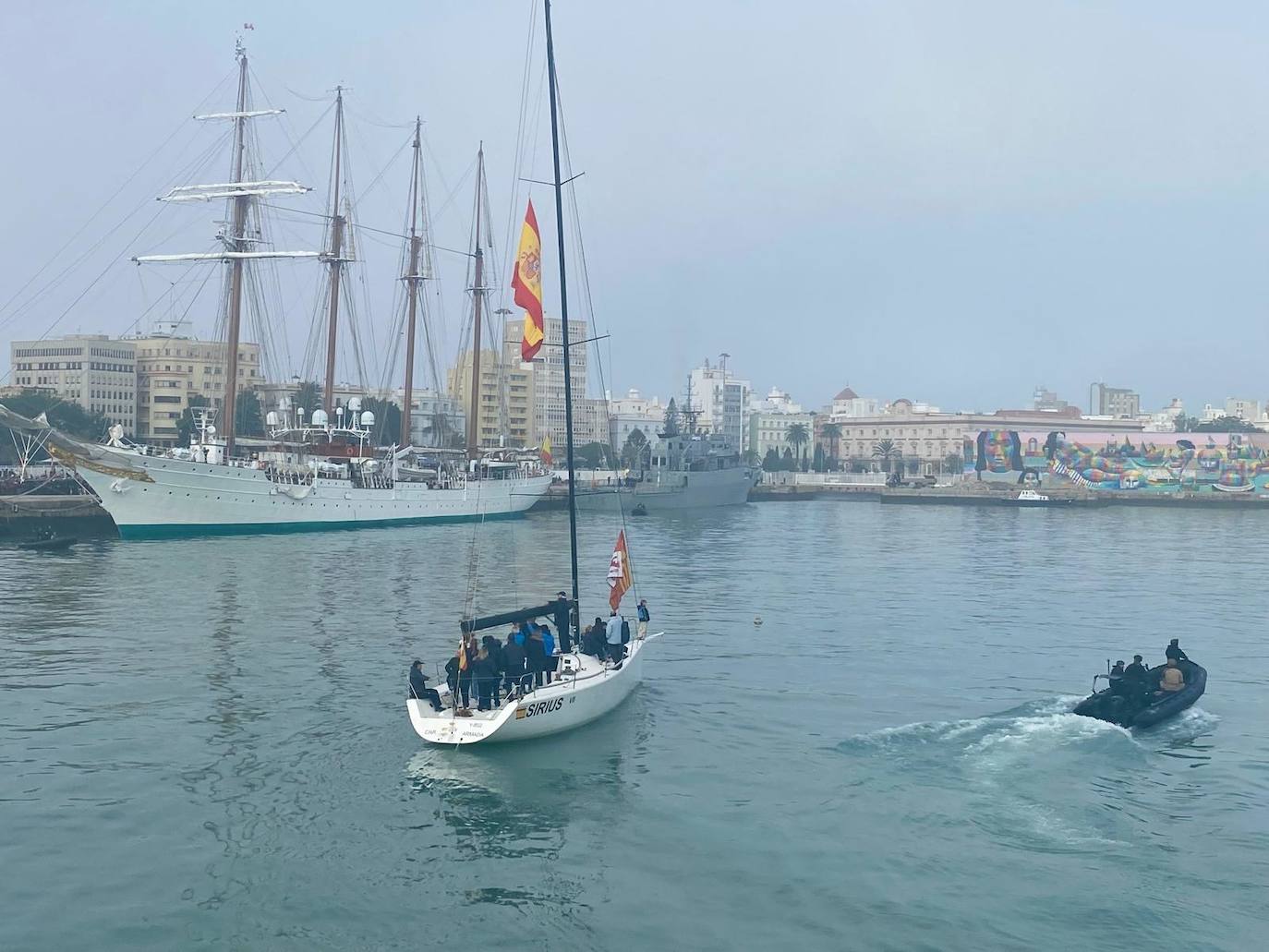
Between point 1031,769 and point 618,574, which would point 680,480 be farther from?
point 1031,769

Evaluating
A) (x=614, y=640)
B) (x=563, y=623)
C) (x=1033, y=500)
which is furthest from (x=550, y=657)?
(x=1033, y=500)

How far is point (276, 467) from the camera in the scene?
71.1 meters

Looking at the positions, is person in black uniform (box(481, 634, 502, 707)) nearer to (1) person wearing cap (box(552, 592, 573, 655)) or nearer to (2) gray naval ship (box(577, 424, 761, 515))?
(1) person wearing cap (box(552, 592, 573, 655))

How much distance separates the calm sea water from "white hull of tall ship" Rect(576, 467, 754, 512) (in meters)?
68.8

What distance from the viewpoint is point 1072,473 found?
156 m

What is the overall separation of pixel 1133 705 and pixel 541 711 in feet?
37.3

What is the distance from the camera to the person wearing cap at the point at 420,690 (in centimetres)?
1909

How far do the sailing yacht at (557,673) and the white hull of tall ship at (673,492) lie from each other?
→ 78082 mm

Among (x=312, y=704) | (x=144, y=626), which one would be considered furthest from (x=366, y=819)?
(x=144, y=626)

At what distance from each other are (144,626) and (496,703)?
56.6 ft

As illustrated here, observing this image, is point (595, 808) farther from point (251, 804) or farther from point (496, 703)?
point (251, 804)

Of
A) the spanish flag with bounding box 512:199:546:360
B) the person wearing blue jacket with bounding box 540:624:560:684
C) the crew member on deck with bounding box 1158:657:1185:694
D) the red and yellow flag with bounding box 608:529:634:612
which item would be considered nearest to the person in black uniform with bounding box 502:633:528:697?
the person wearing blue jacket with bounding box 540:624:560:684

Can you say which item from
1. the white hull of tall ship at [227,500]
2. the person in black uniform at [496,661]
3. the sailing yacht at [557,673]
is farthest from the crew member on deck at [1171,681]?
the white hull of tall ship at [227,500]

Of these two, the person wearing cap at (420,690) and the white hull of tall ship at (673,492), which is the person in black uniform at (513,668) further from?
the white hull of tall ship at (673,492)
